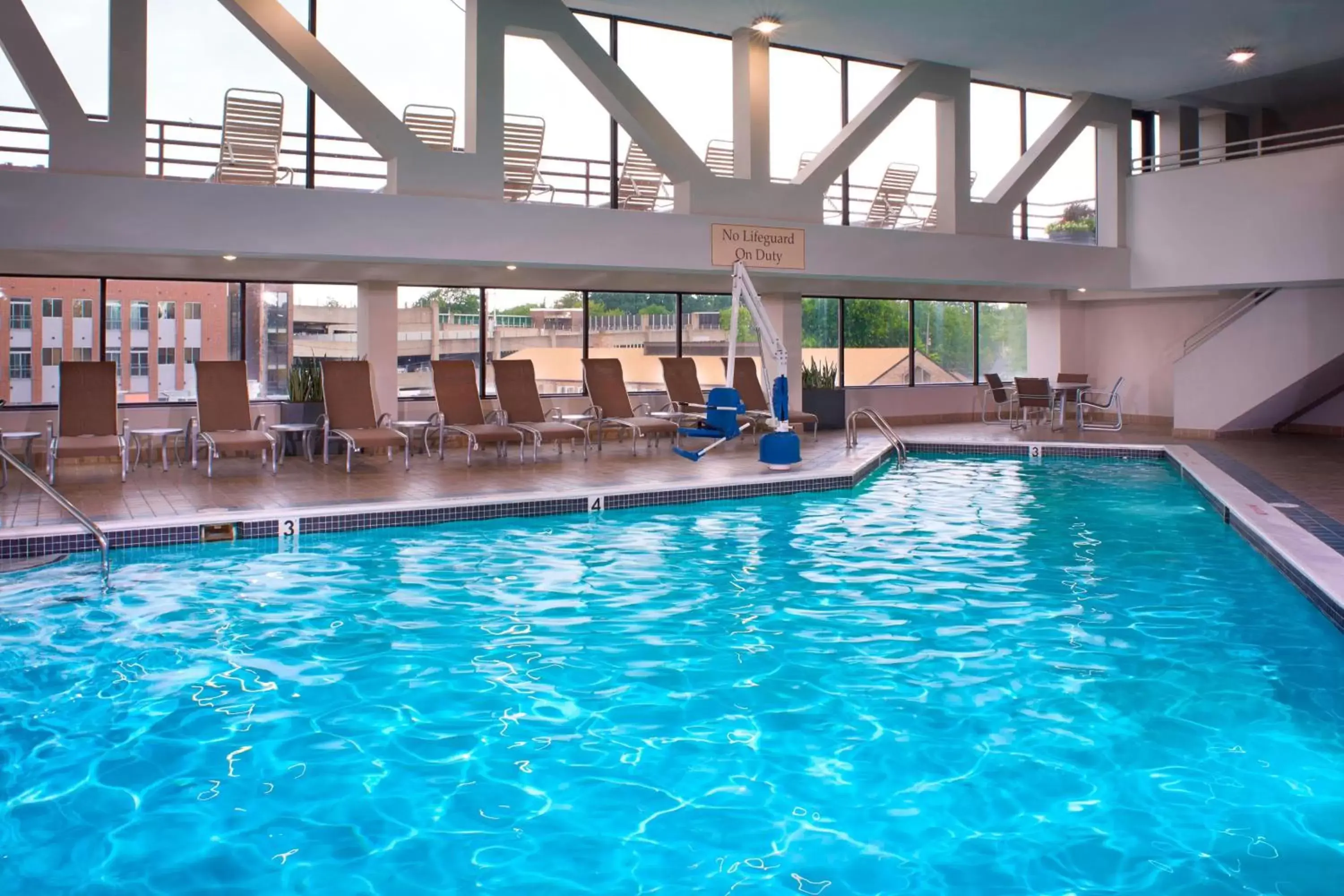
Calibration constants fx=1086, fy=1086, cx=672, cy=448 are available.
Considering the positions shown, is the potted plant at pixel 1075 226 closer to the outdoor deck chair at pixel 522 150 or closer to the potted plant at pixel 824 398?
the potted plant at pixel 824 398

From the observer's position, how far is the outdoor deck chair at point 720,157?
1380 cm

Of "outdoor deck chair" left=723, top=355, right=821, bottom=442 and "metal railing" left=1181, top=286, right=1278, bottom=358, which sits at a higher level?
"metal railing" left=1181, top=286, right=1278, bottom=358

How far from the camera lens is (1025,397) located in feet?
48.1

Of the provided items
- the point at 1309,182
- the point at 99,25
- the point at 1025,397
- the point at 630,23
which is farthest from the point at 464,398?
the point at 1309,182

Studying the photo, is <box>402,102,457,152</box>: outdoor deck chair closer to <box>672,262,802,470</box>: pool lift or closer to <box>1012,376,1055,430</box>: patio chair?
<box>672,262,802,470</box>: pool lift

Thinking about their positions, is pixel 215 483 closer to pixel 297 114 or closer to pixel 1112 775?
pixel 297 114

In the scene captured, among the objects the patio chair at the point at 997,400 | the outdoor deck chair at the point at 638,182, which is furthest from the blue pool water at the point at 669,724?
the patio chair at the point at 997,400

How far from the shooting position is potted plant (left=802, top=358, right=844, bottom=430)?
15094 mm

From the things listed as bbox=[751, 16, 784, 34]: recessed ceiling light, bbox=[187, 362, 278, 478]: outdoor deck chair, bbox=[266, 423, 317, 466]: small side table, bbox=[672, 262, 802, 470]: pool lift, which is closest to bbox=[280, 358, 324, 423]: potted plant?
bbox=[266, 423, 317, 466]: small side table

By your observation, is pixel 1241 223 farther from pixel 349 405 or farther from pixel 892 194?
pixel 349 405

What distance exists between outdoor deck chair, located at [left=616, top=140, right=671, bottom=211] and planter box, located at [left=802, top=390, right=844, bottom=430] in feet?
12.1

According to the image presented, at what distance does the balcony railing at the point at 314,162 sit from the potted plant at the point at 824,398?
2212mm

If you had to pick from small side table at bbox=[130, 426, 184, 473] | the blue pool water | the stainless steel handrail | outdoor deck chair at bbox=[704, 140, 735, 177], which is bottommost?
the blue pool water

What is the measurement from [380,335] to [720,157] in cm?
491
